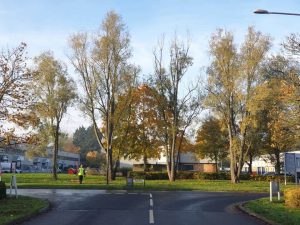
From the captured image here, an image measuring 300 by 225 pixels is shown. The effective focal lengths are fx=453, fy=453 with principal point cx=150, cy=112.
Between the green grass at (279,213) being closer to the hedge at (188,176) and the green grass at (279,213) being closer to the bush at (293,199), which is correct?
the bush at (293,199)

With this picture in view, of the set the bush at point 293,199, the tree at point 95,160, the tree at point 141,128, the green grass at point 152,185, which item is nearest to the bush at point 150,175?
the tree at point 141,128

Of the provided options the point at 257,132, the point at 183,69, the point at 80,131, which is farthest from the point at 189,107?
the point at 80,131

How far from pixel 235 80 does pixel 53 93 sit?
19.1 m

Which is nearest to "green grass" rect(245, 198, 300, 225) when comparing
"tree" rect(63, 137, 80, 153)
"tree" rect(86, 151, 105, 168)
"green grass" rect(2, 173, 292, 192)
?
"green grass" rect(2, 173, 292, 192)

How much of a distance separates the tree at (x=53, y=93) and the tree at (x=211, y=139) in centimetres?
2525

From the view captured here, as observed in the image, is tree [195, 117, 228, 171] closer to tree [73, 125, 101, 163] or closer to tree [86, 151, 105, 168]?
tree [86, 151, 105, 168]

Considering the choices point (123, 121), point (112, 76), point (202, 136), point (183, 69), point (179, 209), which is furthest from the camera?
point (202, 136)

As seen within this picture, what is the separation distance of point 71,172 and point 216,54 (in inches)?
1624

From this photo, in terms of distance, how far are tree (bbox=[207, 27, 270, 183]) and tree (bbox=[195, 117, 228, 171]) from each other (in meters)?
15.9

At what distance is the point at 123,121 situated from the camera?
54.0 m

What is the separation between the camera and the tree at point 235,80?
153 feet

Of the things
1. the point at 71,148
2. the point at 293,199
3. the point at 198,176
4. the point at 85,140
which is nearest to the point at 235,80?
the point at 198,176

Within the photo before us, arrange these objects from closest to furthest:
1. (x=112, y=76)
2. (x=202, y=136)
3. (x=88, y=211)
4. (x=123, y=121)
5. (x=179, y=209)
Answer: (x=88, y=211) < (x=179, y=209) < (x=112, y=76) < (x=123, y=121) < (x=202, y=136)

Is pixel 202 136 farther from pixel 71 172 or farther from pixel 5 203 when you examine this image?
pixel 5 203
